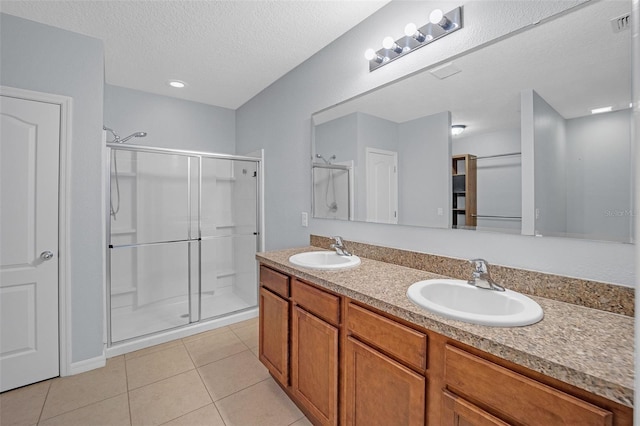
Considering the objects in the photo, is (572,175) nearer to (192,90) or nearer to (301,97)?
(301,97)

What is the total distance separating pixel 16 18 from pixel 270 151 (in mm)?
2008

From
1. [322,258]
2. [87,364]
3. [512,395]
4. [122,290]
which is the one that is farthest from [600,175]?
[122,290]

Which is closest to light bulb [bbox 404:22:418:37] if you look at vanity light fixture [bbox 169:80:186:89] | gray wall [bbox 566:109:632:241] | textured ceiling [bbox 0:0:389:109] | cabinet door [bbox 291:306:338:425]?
textured ceiling [bbox 0:0:389:109]

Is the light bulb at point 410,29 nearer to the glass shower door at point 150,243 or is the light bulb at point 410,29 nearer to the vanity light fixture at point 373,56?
the vanity light fixture at point 373,56

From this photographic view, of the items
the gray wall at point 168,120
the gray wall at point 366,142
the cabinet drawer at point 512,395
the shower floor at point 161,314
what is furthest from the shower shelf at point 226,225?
the cabinet drawer at point 512,395

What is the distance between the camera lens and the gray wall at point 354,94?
1.12m

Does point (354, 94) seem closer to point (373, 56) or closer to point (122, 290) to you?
point (373, 56)

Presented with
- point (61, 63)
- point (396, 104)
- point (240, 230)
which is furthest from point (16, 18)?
point (396, 104)

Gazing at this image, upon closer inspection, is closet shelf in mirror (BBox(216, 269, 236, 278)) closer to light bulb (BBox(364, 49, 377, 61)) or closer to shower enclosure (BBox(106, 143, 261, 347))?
shower enclosure (BBox(106, 143, 261, 347))

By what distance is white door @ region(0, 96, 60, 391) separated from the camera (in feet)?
6.21

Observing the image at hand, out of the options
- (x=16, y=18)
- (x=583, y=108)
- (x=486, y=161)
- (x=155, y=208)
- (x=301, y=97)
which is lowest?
(x=155, y=208)

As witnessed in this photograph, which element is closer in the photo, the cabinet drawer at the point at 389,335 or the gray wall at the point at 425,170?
the cabinet drawer at the point at 389,335

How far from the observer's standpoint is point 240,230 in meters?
3.27

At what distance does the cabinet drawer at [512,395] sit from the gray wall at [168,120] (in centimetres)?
355
